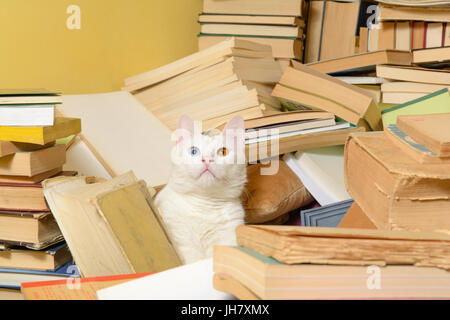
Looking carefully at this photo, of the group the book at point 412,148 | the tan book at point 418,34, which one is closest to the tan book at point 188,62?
the tan book at point 418,34

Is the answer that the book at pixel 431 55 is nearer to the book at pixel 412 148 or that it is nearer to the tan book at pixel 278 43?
the tan book at pixel 278 43

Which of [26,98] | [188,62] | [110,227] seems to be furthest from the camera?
[188,62]

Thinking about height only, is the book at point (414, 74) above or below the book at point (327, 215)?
above

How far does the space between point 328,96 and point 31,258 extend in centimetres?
105

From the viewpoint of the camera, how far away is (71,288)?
0.83 meters

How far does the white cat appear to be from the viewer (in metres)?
1.30

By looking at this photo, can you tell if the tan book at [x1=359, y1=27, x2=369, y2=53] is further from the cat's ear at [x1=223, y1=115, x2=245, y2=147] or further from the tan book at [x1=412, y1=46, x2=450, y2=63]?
the cat's ear at [x1=223, y1=115, x2=245, y2=147]

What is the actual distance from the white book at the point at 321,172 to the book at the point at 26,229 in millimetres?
780

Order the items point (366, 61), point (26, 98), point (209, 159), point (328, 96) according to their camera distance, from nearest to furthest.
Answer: point (26, 98), point (209, 159), point (328, 96), point (366, 61)

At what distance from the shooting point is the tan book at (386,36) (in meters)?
2.10

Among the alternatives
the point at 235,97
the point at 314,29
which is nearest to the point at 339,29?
the point at 314,29

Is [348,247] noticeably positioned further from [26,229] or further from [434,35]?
[434,35]

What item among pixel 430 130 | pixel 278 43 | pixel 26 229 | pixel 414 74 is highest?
pixel 278 43

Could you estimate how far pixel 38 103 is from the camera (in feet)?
3.49
